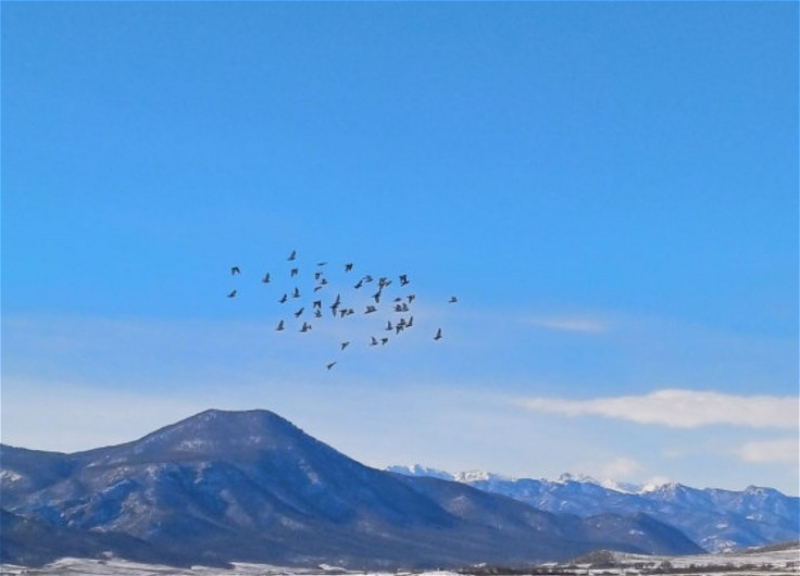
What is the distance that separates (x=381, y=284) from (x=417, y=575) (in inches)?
3548

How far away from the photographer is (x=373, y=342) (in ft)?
388

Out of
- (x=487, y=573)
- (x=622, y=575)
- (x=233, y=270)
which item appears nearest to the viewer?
(x=233, y=270)

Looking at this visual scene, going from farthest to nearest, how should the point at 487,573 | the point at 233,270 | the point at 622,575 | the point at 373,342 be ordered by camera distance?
the point at 487,573, the point at 622,575, the point at 373,342, the point at 233,270

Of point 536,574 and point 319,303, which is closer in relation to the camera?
point 319,303

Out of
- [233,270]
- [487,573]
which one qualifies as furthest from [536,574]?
[233,270]

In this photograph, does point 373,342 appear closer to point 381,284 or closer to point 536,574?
point 381,284

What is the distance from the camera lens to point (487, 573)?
199000 millimetres

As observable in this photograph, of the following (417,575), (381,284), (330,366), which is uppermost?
(381,284)

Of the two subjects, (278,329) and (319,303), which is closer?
(278,329)

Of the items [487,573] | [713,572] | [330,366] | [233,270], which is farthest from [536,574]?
[233,270]

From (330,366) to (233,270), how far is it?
47.6ft

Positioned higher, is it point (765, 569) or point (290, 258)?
point (290, 258)

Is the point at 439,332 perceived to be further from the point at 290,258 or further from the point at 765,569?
the point at 765,569

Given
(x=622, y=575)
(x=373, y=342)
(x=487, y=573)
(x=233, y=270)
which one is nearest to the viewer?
(x=233, y=270)
